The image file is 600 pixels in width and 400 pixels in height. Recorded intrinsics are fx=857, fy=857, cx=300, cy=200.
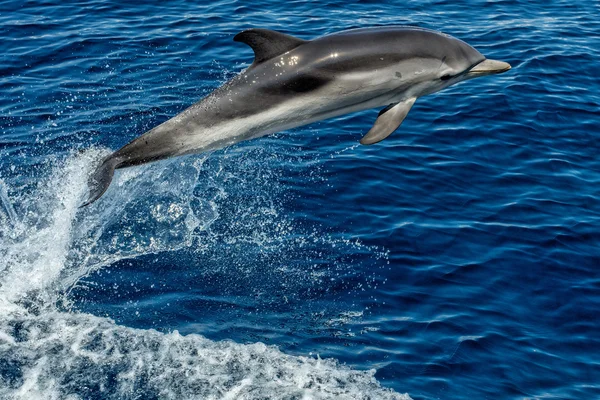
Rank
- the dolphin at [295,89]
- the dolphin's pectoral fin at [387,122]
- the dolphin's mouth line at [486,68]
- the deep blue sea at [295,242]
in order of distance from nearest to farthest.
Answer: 1. the dolphin at [295,89]
2. the dolphin's pectoral fin at [387,122]
3. the deep blue sea at [295,242]
4. the dolphin's mouth line at [486,68]

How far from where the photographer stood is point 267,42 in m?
9.20

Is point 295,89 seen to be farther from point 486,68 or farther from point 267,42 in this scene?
point 486,68

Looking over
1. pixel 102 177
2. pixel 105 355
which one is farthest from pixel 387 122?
pixel 105 355

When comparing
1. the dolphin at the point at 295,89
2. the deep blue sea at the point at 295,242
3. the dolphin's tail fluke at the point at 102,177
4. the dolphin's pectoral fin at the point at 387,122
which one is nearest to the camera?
the dolphin's tail fluke at the point at 102,177

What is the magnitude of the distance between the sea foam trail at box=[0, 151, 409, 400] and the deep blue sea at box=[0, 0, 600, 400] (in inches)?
1.0

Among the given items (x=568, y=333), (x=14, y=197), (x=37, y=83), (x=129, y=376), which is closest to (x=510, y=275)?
(x=568, y=333)

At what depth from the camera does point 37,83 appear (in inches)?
648

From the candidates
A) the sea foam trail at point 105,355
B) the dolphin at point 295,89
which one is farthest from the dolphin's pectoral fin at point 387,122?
the sea foam trail at point 105,355

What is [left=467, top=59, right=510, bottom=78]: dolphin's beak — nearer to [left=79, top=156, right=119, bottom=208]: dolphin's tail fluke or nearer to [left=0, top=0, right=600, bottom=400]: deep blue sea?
[left=0, top=0, right=600, bottom=400]: deep blue sea

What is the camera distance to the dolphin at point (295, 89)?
909 centimetres

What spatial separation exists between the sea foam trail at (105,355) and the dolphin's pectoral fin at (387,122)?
8.94 ft

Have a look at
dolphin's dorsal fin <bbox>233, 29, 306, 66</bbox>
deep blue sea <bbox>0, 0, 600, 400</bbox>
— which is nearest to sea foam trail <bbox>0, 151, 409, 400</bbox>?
deep blue sea <bbox>0, 0, 600, 400</bbox>

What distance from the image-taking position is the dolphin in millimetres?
9086

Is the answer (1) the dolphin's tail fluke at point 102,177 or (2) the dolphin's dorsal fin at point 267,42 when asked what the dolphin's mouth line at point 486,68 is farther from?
(1) the dolphin's tail fluke at point 102,177
